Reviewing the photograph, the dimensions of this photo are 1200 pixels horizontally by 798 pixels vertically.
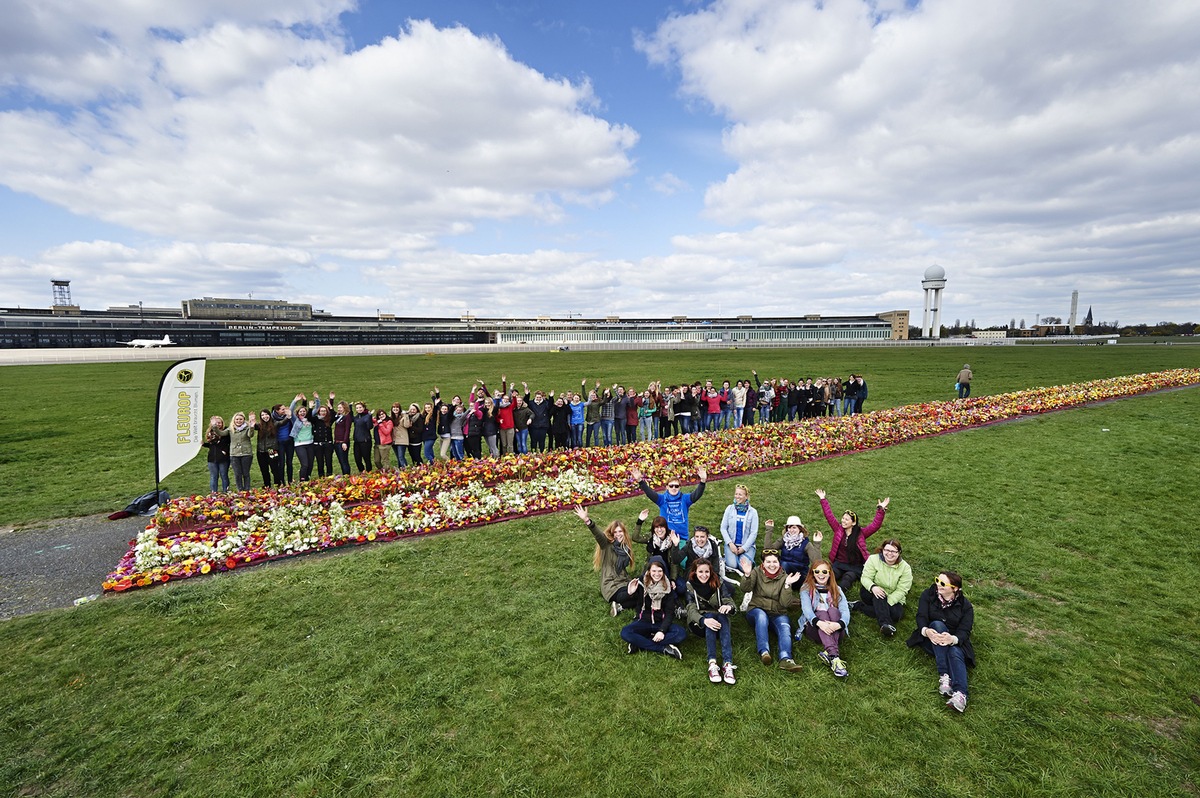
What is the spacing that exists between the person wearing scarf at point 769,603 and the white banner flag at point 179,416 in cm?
1257

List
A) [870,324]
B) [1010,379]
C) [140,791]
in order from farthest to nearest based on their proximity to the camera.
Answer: [870,324], [1010,379], [140,791]

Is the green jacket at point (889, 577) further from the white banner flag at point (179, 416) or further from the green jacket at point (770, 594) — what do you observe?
the white banner flag at point (179, 416)

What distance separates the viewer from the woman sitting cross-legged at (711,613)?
6.24m

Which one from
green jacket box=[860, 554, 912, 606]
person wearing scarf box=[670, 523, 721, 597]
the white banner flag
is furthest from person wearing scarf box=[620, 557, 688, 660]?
the white banner flag

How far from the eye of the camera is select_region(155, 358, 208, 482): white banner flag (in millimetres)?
11766

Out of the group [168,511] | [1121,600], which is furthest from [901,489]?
[168,511]

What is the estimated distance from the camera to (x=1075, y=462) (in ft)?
47.9

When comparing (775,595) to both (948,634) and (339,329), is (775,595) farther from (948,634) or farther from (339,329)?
(339,329)

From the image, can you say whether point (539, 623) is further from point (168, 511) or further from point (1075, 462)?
point (1075, 462)

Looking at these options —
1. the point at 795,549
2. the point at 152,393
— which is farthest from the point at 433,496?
the point at 152,393

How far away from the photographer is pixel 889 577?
7266 millimetres

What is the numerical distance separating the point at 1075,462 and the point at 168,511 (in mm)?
22982

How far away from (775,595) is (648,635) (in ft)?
5.83

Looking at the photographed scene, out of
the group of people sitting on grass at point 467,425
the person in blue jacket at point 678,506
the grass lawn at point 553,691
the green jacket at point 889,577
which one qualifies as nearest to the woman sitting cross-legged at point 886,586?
the green jacket at point 889,577
